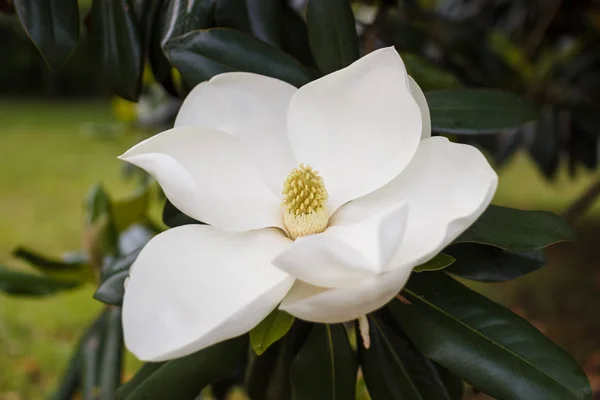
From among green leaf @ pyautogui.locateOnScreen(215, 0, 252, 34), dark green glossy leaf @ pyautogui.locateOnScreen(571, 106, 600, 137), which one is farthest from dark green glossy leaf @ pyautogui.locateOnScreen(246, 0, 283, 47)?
dark green glossy leaf @ pyautogui.locateOnScreen(571, 106, 600, 137)

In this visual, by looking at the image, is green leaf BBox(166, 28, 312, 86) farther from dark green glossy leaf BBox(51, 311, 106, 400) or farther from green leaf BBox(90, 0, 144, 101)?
dark green glossy leaf BBox(51, 311, 106, 400)

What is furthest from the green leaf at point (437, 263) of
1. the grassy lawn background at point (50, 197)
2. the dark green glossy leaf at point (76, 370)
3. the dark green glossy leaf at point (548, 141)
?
the dark green glossy leaf at point (548, 141)

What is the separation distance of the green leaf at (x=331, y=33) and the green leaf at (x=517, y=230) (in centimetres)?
22

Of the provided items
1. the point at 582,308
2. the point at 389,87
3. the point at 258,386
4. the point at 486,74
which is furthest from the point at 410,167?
the point at 582,308

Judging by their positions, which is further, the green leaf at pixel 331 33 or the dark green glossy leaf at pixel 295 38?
the dark green glossy leaf at pixel 295 38

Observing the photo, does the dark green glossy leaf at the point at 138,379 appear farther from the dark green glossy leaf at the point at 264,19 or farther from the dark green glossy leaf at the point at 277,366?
the dark green glossy leaf at the point at 264,19

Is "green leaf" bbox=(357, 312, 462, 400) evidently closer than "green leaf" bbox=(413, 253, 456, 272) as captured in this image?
No

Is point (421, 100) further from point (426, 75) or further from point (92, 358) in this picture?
point (92, 358)

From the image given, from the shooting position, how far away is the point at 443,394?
624 mm

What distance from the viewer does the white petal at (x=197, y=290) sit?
1.37 ft

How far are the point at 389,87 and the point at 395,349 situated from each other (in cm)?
27

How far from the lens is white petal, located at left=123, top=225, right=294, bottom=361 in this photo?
42 centimetres

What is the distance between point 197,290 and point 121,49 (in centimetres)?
37

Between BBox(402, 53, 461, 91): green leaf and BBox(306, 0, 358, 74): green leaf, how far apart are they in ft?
0.46
